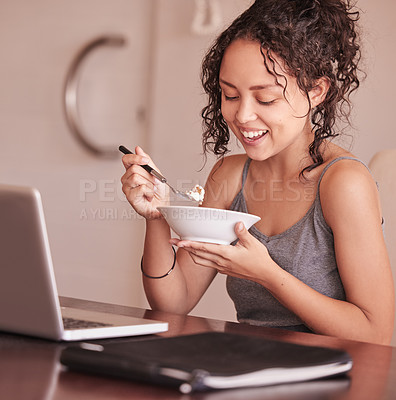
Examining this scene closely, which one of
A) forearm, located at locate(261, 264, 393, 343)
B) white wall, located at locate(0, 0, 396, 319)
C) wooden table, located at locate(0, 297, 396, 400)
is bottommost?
wooden table, located at locate(0, 297, 396, 400)

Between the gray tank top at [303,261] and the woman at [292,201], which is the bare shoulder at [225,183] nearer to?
the woman at [292,201]

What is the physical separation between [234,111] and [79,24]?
2191 mm

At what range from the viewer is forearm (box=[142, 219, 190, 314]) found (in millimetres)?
1524

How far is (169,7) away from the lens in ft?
10.0

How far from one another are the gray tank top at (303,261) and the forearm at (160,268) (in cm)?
19

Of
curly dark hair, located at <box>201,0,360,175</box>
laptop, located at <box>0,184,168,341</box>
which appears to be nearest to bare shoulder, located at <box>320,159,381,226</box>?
curly dark hair, located at <box>201,0,360,175</box>

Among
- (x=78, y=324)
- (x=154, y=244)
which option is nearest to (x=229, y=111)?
(x=154, y=244)

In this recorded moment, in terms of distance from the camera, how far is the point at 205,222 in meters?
1.20

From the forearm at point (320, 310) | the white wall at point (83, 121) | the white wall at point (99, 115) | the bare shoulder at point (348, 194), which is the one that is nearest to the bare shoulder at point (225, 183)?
the bare shoulder at point (348, 194)

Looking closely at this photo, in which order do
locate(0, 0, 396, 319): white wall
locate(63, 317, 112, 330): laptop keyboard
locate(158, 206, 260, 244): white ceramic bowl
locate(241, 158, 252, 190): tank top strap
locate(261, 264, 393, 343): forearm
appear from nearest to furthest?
locate(63, 317, 112, 330): laptop keyboard < locate(158, 206, 260, 244): white ceramic bowl < locate(261, 264, 393, 343): forearm < locate(241, 158, 252, 190): tank top strap < locate(0, 0, 396, 319): white wall

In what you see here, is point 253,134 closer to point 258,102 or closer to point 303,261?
point 258,102

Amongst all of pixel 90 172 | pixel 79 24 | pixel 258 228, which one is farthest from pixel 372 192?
pixel 79 24

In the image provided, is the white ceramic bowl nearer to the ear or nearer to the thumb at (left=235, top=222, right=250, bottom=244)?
the thumb at (left=235, top=222, right=250, bottom=244)

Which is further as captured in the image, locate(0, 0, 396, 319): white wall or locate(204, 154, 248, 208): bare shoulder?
locate(0, 0, 396, 319): white wall
